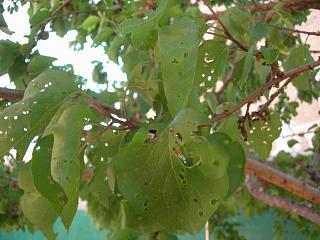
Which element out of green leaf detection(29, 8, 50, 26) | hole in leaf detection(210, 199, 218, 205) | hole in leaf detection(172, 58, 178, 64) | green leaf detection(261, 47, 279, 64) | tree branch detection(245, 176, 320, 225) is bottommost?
tree branch detection(245, 176, 320, 225)

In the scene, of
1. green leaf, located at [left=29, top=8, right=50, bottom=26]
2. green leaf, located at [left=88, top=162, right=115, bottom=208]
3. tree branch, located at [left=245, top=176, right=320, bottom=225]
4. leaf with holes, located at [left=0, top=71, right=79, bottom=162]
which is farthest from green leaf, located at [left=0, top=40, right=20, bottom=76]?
tree branch, located at [left=245, top=176, right=320, bottom=225]

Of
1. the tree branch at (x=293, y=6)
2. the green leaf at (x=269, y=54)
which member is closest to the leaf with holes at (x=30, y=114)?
the green leaf at (x=269, y=54)

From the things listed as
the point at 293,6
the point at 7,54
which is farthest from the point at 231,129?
the point at 293,6

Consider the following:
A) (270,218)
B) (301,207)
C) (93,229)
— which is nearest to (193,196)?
(301,207)

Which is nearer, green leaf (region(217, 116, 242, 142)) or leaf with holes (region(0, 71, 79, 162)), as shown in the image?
leaf with holes (region(0, 71, 79, 162))

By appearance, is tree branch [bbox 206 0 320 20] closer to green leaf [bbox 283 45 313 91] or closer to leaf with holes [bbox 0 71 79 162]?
green leaf [bbox 283 45 313 91]

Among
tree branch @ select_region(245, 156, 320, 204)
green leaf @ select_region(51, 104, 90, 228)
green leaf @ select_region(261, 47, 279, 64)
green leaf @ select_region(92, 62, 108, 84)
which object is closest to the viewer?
green leaf @ select_region(51, 104, 90, 228)
